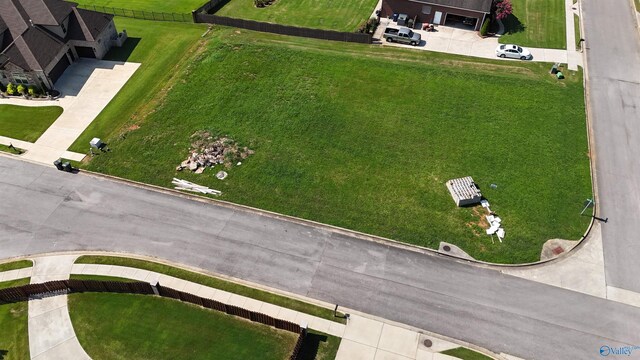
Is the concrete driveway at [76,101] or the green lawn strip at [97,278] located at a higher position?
the concrete driveway at [76,101]

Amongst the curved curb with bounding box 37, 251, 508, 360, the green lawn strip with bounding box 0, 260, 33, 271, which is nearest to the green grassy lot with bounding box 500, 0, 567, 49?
the curved curb with bounding box 37, 251, 508, 360

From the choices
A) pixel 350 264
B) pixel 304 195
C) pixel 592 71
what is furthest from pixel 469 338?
pixel 592 71

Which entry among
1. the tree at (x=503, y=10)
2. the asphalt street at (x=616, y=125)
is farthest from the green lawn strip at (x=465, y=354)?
the tree at (x=503, y=10)

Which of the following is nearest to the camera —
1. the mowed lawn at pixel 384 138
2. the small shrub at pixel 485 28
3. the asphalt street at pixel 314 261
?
the asphalt street at pixel 314 261

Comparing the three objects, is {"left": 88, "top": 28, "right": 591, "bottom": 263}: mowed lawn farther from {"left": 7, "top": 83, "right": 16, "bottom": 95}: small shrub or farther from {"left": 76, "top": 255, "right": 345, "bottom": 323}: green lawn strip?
{"left": 7, "top": 83, "right": 16, "bottom": 95}: small shrub
